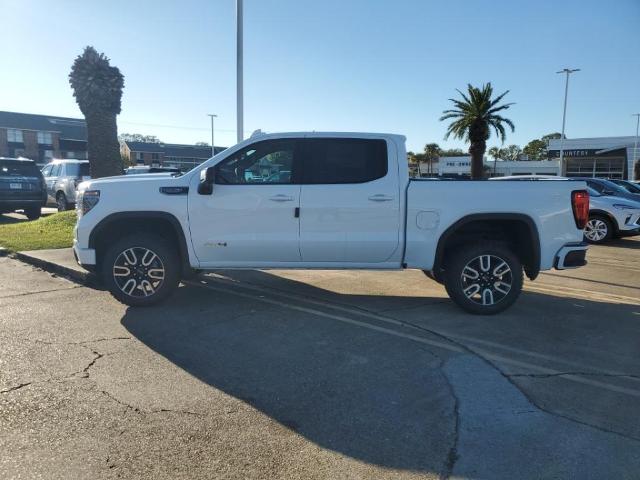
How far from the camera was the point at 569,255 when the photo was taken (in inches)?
226

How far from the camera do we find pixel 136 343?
484 centimetres

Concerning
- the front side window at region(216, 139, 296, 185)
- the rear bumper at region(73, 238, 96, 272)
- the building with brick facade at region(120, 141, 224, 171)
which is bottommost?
the rear bumper at region(73, 238, 96, 272)

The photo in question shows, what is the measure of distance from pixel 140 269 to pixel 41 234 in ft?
22.8

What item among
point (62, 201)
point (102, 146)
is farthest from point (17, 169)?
point (102, 146)

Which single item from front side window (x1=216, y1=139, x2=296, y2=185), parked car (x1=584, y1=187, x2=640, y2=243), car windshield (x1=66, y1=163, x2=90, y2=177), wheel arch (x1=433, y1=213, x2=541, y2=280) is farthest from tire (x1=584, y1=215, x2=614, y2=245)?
car windshield (x1=66, y1=163, x2=90, y2=177)

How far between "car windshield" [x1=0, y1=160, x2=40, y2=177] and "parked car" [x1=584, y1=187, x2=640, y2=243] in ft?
51.0

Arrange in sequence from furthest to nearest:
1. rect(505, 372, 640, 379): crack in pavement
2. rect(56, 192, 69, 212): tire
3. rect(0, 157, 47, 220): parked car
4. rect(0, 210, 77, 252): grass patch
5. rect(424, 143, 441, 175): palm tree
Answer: rect(424, 143, 441, 175): palm tree
rect(56, 192, 69, 212): tire
rect(0, 157, 47, 220): parked car
rect(0, 210, 77, 252): grass patch
rect(505, 372, 640, 379): crack in pavement

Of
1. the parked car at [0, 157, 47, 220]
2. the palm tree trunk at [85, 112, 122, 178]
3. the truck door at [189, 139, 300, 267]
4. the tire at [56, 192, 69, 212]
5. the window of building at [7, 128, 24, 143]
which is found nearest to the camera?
the truck door at [189, 139, 300, 267]

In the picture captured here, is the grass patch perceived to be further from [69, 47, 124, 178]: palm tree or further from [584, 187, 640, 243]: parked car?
[584, 187, 640, 243]: parked car

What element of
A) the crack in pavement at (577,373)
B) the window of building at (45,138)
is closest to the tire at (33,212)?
the crack in pavement at (577,373)

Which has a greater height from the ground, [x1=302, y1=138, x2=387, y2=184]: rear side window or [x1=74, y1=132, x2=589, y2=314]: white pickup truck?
[x1=302, y1=138, x2=387, y2=184]: rear side window

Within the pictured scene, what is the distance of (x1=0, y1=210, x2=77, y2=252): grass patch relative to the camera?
32.6 ft

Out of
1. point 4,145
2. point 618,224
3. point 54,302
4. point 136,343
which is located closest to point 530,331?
point 136,343

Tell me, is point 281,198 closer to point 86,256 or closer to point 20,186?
point 86,256
